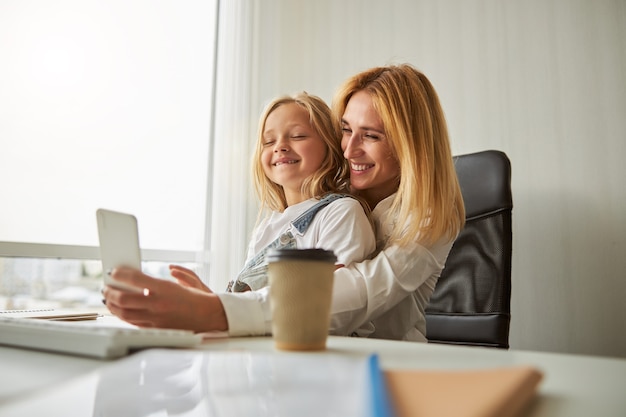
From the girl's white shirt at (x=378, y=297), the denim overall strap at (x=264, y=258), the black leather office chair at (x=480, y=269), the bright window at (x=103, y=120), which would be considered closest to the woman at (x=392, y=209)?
the girl's white shirt at (x=378, y=297)

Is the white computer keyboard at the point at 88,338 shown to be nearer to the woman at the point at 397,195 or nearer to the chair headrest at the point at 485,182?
the woman at the point at 397,195

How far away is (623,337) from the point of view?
1824 mm

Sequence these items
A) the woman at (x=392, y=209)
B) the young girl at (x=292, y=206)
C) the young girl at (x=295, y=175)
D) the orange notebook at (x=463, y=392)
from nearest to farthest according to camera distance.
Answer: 1. the orange notebook at (x=463, y=392)
2. the young girl at (x=292, y=206)
3. the woman at (x=392, y=209)
4. the young girl at (x=295, y=175)

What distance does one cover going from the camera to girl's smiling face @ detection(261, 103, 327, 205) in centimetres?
126

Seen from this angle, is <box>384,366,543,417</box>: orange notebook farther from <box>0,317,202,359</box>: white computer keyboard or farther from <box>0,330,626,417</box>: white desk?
<box>0,317,202,359</box>: white computer keyboard

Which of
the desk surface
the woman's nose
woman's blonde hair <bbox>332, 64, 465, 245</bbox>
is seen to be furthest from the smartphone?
the woman's nose

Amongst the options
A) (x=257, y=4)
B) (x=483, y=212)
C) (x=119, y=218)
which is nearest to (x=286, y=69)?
(x=257, y=4)

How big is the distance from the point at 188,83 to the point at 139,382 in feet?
8.42

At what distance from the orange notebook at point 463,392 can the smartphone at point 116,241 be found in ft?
1.30

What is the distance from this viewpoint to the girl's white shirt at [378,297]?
0.79 metres

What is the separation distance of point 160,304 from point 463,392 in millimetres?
471

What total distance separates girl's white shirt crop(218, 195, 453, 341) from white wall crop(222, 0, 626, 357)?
1.09 m

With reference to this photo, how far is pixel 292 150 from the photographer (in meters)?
1.27

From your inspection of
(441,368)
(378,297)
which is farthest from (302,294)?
(378,297)
